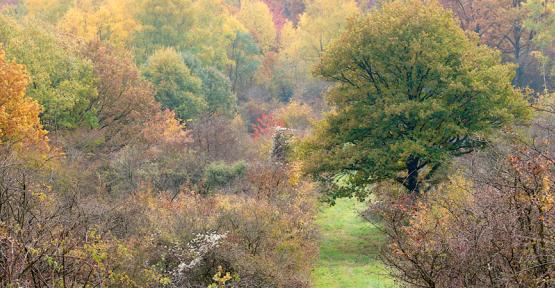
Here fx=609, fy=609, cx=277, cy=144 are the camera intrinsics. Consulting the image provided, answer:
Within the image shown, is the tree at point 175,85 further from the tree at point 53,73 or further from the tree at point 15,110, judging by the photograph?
the tree at point 15,110

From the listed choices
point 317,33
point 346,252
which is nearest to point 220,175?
point 346,252

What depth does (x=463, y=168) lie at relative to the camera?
20.3 meters

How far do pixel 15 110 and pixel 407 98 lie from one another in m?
13.8

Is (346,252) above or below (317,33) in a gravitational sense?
below

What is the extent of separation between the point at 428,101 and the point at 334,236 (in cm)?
683

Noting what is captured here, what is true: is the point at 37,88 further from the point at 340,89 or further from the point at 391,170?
the point at 391,170

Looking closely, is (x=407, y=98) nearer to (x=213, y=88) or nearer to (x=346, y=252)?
(x=346, y=252)

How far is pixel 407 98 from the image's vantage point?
2169 centimetres

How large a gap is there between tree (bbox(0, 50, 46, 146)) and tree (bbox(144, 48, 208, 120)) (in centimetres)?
1515

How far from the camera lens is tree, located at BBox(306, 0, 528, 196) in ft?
69.0

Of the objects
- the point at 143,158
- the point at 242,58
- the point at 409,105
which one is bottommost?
the point at 143,158

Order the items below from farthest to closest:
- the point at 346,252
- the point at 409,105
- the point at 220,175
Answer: the point at 220,175 → the point at 346,252 → the point at 409,105

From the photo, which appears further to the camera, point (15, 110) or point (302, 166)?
point (302, 166)

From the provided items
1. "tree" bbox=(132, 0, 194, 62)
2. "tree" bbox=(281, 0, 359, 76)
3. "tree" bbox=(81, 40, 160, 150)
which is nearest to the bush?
"tree" bbox=(81, 40, 160, 150)
